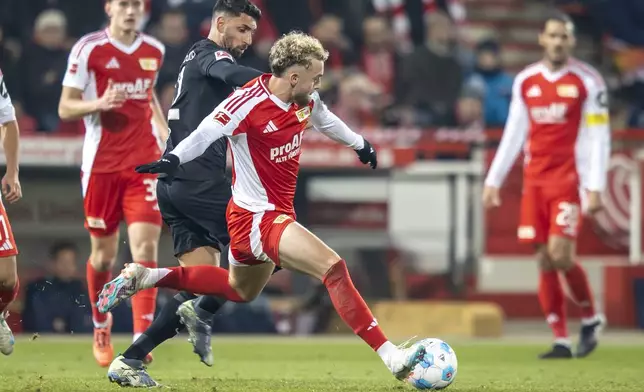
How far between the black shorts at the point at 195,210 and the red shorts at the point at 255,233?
73 centimetres

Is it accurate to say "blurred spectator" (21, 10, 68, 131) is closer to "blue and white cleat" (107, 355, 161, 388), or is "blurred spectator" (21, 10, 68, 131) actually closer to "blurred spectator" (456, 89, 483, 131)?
"blurred spectator" (456, 89, 483, 131)

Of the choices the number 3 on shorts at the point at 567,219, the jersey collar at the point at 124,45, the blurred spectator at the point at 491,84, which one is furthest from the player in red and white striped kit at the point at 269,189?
the blurred spectator at the point at 491,84

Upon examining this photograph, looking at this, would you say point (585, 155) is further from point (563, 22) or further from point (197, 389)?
point (197, 389)

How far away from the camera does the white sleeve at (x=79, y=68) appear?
9.70 metres

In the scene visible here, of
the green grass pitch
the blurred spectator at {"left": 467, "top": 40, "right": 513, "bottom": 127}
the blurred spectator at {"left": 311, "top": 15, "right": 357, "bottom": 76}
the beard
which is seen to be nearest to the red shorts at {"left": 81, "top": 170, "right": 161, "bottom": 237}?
the green grass pitch

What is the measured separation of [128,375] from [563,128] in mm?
5236

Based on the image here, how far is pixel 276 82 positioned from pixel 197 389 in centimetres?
178

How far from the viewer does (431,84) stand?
1700cm

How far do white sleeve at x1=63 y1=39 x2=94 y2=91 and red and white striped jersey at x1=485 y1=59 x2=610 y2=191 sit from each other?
371 centimetres

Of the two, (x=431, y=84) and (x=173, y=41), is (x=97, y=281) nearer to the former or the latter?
(x=173, y=41)

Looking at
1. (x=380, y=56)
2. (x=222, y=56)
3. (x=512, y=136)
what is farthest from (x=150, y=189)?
(x=380, y=56)

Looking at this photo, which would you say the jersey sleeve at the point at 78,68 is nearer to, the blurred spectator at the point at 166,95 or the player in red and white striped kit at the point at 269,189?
the player in red and white striped kit at the point at 269,189

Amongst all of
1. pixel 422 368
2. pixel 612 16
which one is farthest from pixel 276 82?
pixel 612 16

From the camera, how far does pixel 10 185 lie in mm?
8273
